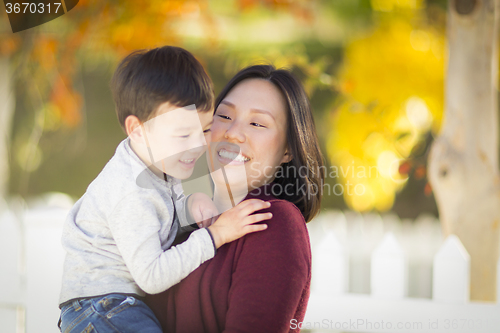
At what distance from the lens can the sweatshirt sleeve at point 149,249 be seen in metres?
1.21

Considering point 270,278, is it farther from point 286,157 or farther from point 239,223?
point 286,157

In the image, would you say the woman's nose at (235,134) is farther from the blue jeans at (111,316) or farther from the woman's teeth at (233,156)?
the blue jeans at (111,316)

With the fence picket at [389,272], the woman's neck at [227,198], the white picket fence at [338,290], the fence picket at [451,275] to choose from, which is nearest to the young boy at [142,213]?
the woman's neck at [227,198]

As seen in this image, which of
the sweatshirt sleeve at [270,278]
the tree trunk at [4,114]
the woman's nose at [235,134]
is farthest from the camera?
the tree trunk at [4,114]

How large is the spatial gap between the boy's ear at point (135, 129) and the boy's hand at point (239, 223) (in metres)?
0.38

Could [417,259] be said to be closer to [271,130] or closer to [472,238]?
[472,238]

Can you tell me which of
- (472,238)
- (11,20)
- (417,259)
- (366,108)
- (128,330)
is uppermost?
(11,20)

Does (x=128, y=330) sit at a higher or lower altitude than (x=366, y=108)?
lower

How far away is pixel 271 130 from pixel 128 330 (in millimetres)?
800

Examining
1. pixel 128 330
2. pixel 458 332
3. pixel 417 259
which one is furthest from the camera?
pixel 417 259

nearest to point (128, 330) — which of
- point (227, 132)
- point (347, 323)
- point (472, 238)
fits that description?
point (227, 132)

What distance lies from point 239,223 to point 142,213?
0.29 metres

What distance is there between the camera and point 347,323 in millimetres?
2217

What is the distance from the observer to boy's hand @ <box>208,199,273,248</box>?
122 centimetres
